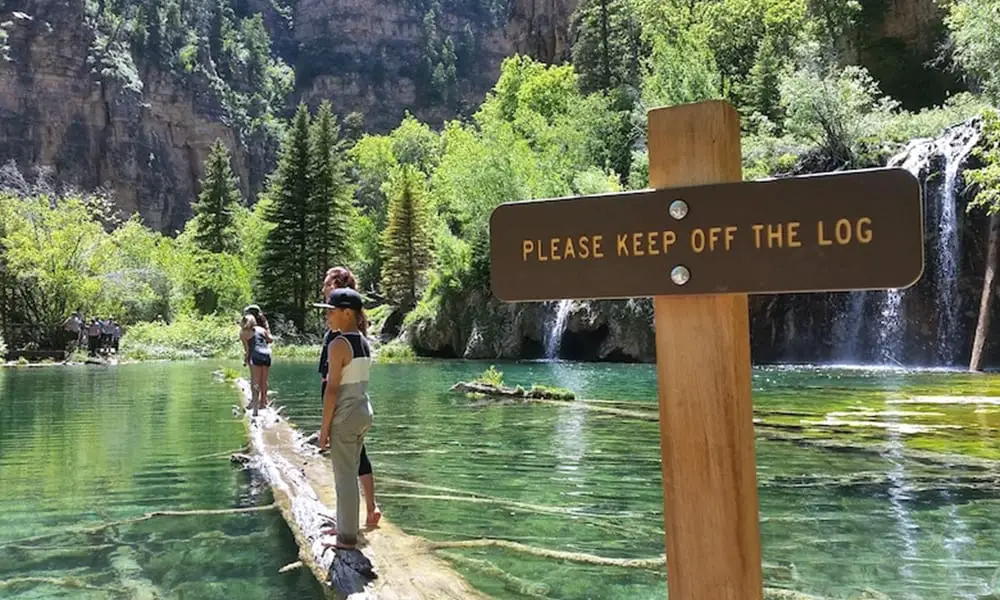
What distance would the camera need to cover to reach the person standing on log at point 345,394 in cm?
516

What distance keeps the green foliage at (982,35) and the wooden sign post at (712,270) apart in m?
22.6

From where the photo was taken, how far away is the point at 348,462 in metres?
5.17

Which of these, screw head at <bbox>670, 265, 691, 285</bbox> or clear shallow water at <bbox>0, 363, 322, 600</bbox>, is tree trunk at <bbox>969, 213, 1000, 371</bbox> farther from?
screw head at <bbox>670, 265, 691, 285</bbox>

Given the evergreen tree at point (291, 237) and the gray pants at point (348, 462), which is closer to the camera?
the gray pants at point (348, 462)

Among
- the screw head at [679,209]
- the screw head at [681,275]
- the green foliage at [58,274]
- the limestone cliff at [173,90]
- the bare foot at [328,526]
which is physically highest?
the limestone cliff at [173,90]

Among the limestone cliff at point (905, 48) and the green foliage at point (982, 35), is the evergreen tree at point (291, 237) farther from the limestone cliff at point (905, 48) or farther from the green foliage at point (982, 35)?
the green foliage at point (982, 35)

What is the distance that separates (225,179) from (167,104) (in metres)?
27.6

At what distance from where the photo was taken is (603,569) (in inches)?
207

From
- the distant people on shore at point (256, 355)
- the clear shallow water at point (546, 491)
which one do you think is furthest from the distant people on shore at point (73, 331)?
the distant people on shore at point (256, 355)

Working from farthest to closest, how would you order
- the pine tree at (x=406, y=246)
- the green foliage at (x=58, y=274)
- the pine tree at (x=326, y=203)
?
the pine tree at (x=326, y=203) < the pine tree at (x=406, y=246) < the green foliage at (x=58, y=274)

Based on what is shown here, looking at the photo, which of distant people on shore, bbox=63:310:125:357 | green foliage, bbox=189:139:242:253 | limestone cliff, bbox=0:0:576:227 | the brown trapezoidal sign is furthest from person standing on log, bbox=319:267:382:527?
limestone cliff, bbox=0:0:576:227

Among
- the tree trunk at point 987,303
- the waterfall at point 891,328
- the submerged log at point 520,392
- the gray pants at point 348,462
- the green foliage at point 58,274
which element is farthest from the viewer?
the green foliage at point 58,274

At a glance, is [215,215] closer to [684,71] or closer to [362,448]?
[684,71]

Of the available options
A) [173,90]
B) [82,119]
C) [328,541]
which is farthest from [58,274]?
[173,90]
